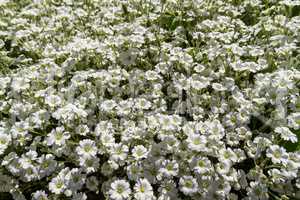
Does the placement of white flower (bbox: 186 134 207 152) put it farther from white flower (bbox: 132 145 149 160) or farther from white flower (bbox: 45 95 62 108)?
white flower (bbox: 45 95 62 108)

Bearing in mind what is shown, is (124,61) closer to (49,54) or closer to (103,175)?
(49,54)

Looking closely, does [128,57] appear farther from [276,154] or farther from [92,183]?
[276,154]

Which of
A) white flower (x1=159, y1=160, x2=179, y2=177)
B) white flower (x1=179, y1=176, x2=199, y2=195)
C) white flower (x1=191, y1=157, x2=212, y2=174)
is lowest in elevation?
white flower (x1=179, y1=176, x2=199, y2=195)

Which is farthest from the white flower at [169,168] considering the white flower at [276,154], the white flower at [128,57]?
the white flower at [128,57]

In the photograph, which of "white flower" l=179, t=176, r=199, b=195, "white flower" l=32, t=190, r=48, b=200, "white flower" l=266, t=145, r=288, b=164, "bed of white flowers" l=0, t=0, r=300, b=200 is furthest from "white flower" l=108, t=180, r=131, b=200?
"white flower" l=266, t=145, r=288, b=164

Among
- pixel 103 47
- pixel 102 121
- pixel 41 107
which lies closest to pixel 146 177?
pixel 102 121

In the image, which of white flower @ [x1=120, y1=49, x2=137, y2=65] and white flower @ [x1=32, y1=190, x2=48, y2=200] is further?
white flower @ [x1=120, y1=49, x2=137, y2=65]

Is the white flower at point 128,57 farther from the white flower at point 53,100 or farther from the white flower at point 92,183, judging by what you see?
the white flower at point 92,183

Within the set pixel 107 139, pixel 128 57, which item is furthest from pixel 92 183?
pixel 128 57
